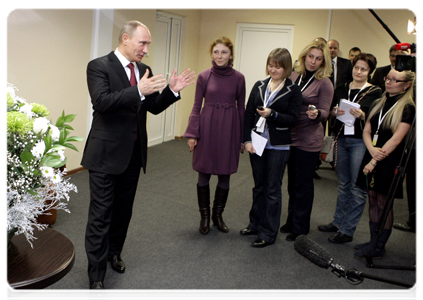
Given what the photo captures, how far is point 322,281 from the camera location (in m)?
2.57

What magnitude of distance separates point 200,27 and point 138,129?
5.80m

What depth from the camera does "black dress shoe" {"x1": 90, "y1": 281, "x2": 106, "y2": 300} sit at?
219 cm

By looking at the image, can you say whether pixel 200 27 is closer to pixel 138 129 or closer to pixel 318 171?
pixel 318 171

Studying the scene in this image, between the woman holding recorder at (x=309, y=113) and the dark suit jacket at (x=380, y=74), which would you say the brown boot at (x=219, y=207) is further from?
the dark suit jacket at (x=380, y=74)

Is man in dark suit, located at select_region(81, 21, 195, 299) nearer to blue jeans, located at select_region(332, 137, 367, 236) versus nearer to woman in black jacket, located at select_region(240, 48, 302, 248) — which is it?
woman in black jacket, located at select_region(240, 48, 302, 248)

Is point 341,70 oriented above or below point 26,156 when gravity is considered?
above

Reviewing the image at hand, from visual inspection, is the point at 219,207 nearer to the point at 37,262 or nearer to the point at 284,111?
the point at 284,111

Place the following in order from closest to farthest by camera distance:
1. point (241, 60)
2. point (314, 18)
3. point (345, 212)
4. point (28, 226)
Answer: point (28, 226)
point (345, 212)
point (314, 18)
point (241, 60)

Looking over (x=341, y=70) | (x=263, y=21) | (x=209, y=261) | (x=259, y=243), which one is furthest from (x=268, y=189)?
(x=263, y=21)

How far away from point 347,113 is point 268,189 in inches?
33.2

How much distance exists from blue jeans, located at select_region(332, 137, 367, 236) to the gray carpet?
0.20 metres

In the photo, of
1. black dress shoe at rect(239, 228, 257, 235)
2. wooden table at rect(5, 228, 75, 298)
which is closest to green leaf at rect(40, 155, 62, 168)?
wooden table at rect(5, 228, 75, 298)

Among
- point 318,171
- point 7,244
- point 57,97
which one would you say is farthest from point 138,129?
point 318,171

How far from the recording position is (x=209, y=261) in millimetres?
2748
